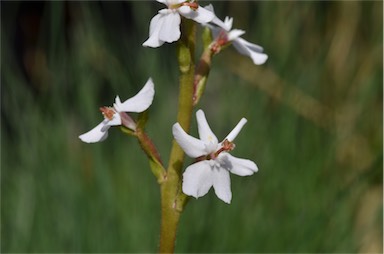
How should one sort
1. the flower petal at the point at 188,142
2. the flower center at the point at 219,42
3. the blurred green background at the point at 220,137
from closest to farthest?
the flower petal at the point at 188,142 → the flower center at the point at 219,42 → the blurred green background at the point at 220,137

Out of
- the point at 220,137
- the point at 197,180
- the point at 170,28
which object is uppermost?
the point at 220,137

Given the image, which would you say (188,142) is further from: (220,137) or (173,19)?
(220,137)

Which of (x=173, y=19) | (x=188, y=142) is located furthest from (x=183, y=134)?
(x=173, y=19)

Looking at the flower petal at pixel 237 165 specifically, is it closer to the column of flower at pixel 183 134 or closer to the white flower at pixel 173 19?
the column of flower at pixel 183 134

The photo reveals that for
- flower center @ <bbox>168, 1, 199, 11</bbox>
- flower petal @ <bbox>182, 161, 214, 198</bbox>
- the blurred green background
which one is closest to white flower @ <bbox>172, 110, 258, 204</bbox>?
flower petal @ <bbox>182, 161, 214, 198</bbox>

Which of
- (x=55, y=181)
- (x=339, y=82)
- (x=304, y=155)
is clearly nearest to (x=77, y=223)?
(x=55, y=181)

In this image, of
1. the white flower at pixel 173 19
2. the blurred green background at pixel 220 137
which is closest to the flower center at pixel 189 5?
the white flower at pixel 173 19

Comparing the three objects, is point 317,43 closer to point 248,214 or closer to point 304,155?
point 304,155

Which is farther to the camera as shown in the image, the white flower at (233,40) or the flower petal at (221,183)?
the white flower at (233,40)
